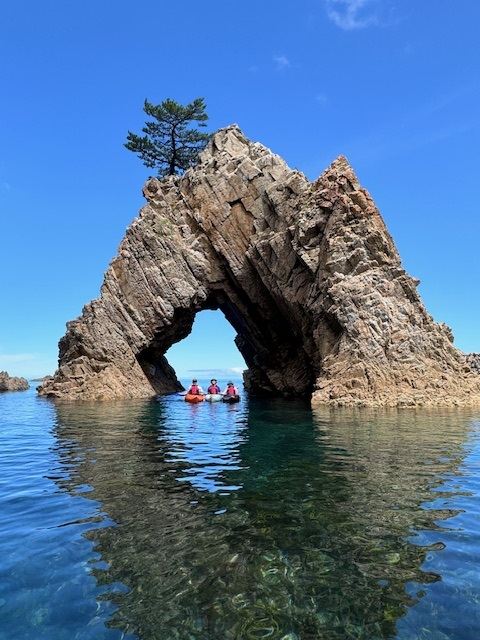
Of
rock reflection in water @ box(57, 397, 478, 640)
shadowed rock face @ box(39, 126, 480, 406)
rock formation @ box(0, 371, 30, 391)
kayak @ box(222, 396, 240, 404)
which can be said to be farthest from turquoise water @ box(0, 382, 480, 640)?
rock formation @ box(0, 371, 30, 391)

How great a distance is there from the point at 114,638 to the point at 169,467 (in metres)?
10.1

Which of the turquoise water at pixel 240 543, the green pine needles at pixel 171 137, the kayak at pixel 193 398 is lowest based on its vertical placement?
the turquoise water at pixel 240 543

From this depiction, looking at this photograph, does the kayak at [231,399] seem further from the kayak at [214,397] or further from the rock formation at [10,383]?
the rock formation at [10,383]

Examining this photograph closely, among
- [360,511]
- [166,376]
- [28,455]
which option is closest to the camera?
[360,511]

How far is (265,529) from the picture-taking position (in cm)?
965

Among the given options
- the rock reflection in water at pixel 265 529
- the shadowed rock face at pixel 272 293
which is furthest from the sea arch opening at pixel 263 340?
the rock reflection in water at pixel 265 529

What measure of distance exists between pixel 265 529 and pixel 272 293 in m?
39.5

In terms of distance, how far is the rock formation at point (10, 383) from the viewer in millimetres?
85438

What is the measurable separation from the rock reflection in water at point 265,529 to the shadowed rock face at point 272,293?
17.9m

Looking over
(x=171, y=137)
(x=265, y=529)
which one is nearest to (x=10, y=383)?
A: (x=171, y=137)

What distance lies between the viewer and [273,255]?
4722cm

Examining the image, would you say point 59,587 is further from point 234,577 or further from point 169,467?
point 169,467

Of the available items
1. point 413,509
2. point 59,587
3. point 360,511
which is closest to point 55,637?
point 59,587

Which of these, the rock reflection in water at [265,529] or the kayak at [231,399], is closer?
the rock reflection in water at [265,529]
